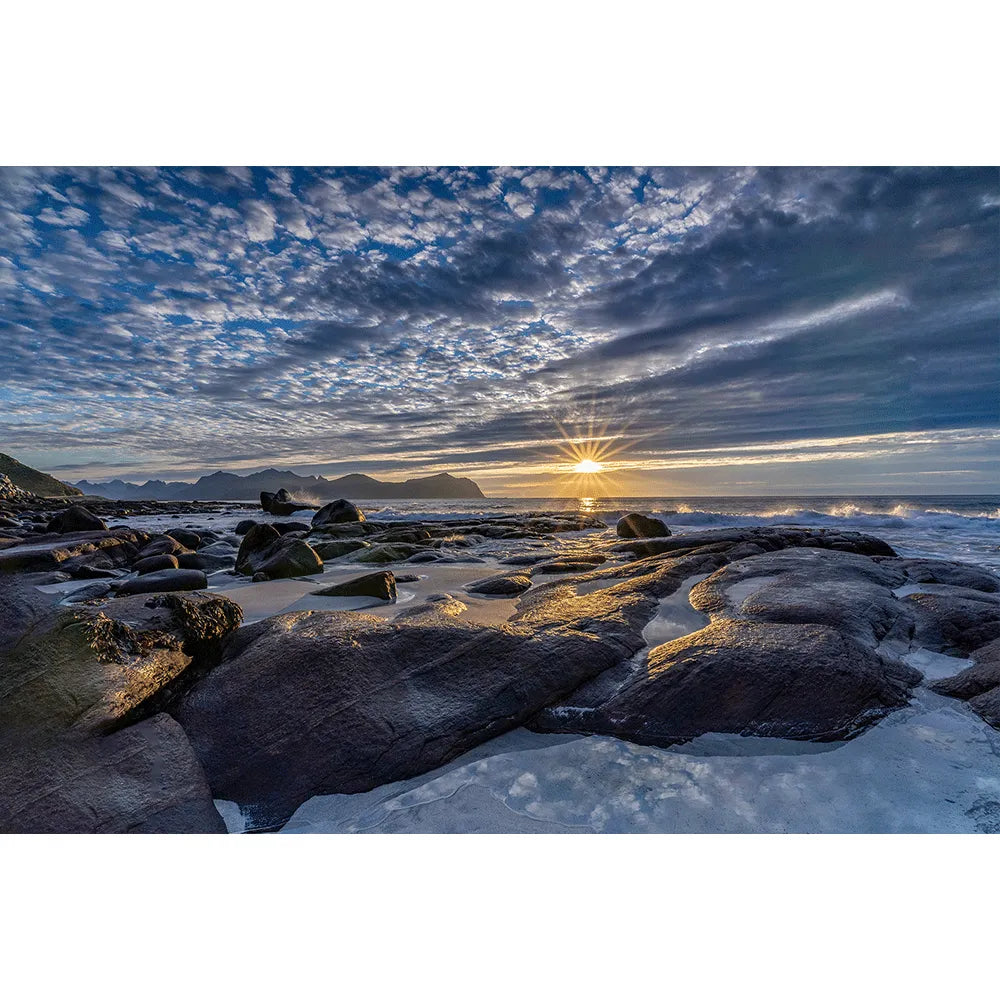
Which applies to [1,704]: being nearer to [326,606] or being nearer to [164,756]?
[164,756]

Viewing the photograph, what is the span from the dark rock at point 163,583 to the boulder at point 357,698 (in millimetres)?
Result: 3735

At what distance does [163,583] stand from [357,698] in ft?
17.2

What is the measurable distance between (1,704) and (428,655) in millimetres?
2424

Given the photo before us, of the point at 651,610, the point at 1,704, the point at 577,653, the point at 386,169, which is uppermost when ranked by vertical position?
the point at 386,169

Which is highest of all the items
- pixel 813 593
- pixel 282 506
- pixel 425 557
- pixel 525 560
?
pixel 813 593

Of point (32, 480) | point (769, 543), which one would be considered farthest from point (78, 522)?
point (32, 480)

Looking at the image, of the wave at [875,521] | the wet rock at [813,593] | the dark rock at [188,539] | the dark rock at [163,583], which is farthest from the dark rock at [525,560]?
the wave at [875,521]

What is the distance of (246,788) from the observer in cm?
263

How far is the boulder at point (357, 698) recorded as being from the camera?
8.91ft

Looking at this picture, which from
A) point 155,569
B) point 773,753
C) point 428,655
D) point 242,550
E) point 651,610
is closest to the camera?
point 773,753

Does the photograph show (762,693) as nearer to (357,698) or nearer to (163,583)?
(357,698)

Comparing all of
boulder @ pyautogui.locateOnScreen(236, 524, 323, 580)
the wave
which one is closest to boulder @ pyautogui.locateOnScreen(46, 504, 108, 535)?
boulder @ pyautogui.locateOnScreen(236, 524, 323, 580)

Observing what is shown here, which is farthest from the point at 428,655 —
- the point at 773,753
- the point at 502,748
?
the point at 773,753

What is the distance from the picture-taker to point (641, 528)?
14.6m
